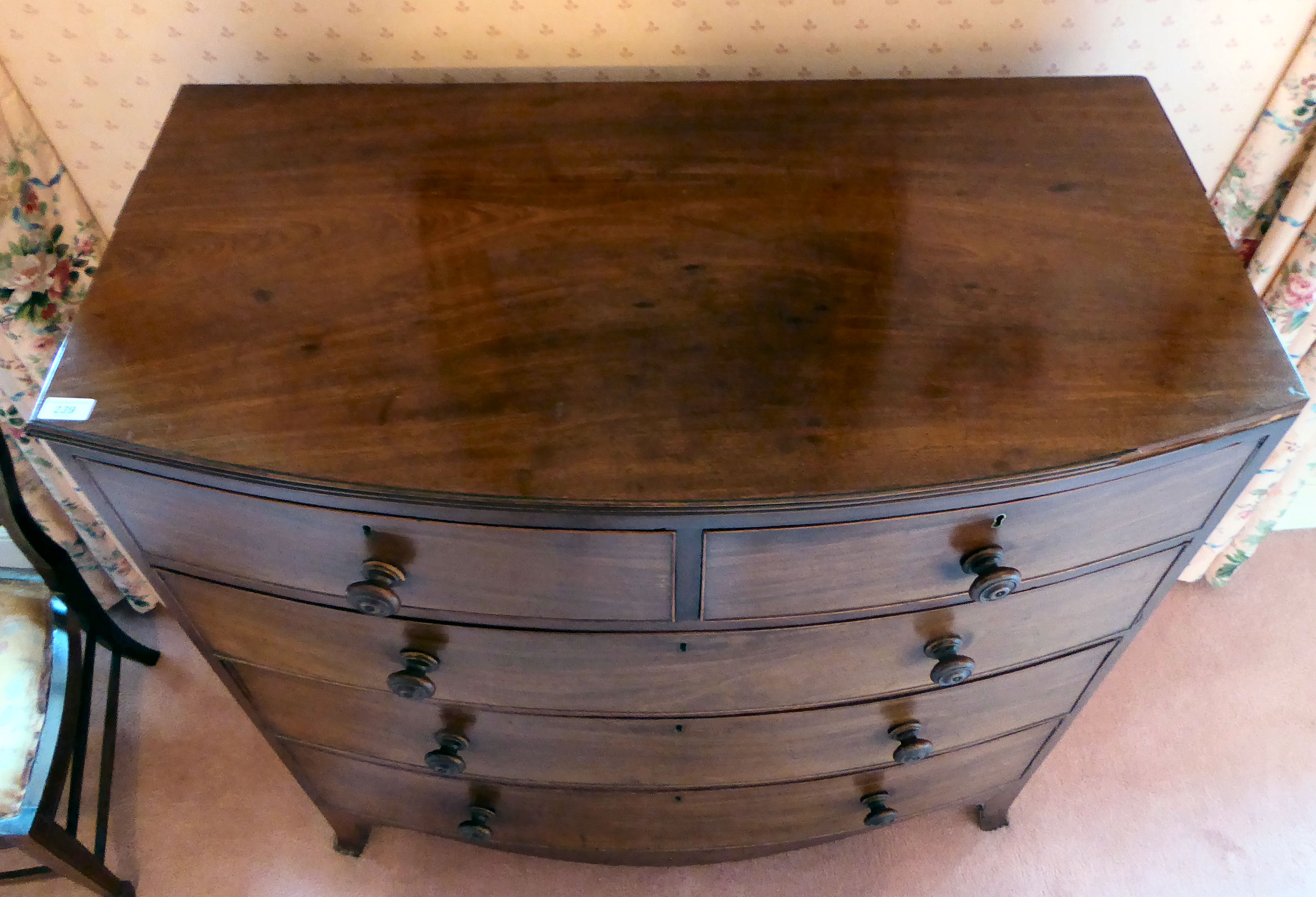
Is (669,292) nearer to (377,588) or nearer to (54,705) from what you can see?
(377,588)

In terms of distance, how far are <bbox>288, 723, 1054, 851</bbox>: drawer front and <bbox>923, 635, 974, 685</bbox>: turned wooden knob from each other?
29 cm

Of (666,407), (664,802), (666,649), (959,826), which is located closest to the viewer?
(666,407)

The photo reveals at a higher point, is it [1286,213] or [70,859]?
[1286,213]

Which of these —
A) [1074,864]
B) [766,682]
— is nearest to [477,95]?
[766,682]

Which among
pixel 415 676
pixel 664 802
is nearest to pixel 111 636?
pixel 415 676

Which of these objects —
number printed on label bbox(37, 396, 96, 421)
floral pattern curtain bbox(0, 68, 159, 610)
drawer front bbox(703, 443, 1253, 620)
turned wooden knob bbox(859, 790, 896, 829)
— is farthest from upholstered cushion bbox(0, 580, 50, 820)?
turned wooden knob bbox(859, 790, 896, 829)

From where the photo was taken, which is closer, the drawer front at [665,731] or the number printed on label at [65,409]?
the number printed on label at [65,409]

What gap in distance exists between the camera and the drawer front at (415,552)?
2.47 feet

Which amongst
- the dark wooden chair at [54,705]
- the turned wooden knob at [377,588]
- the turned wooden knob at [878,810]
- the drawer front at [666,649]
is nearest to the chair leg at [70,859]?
the dark wooden chair at [54,705]

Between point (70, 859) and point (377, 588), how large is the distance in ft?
2.75

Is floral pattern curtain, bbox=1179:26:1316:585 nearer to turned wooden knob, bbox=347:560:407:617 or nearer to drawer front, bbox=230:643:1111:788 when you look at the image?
drawer front, bbox=230:643:1111:788

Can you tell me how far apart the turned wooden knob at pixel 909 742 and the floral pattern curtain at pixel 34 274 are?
1084 mm

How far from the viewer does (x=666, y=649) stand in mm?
885

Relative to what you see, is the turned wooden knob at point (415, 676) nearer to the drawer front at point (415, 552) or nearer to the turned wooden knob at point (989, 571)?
the drawer front at point (415, 552)
